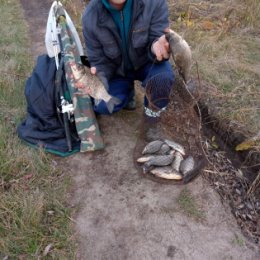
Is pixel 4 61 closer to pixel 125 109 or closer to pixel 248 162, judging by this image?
pixel 125 109

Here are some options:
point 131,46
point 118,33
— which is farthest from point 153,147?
point 118,33

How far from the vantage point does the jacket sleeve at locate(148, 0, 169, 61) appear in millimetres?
2932

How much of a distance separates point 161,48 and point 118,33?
0.47 m

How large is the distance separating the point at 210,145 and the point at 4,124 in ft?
6.59

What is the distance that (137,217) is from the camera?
8.66ft

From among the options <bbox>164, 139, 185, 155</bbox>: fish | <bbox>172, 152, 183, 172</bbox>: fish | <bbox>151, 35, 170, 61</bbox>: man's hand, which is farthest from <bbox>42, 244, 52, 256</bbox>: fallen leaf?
<bbox>151, 35, 170, 61</bbox>: man's hand

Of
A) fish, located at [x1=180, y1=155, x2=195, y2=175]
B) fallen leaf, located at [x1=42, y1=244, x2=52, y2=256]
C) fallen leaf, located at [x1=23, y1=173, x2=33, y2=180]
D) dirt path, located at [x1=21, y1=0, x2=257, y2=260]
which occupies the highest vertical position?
fish, located at [x1=180, y1=155, x2=195, y2=175]

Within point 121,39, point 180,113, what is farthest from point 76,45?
point 180,113

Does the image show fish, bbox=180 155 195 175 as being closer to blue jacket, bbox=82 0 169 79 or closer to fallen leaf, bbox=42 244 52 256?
blue jacket, bbox=82 0 169 79

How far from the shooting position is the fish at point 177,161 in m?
2.89

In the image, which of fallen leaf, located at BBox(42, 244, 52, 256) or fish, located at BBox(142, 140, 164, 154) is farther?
fish, located at BBox(142, 140, 164, 154)

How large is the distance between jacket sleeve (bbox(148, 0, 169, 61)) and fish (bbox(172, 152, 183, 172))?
0.85 m

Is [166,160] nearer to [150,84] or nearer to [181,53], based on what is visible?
[150,84]

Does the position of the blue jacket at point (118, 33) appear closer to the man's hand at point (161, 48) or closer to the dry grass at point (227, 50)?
the man's hand at point (161, 48)
